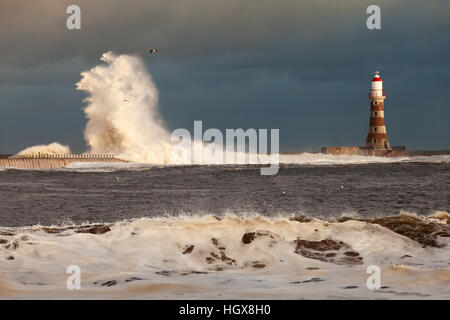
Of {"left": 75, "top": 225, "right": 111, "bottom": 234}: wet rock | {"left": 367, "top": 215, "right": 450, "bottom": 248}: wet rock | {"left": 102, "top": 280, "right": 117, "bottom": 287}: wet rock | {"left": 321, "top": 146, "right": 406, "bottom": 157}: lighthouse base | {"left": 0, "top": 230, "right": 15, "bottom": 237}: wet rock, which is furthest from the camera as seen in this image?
{"left": 321, "top": 146, "right": 406, "bottom": 157}: lighthouse base

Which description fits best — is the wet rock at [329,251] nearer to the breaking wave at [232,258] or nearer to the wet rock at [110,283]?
the breaking wave at [232,258]

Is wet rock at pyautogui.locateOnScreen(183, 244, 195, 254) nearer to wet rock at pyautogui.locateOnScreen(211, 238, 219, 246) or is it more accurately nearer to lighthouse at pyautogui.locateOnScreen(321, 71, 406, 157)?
wet rock at pyautogui.locateOnScreen(211, 238, 219, 246)

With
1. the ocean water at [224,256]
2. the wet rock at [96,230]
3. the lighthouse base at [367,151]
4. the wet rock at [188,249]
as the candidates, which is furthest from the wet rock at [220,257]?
the lighthouse base at [367,151]

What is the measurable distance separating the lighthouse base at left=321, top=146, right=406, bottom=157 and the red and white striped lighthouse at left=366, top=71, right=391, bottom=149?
19.4 inches

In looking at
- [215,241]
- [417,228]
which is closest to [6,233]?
[215,241]

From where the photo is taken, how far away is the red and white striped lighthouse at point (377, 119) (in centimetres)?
6134

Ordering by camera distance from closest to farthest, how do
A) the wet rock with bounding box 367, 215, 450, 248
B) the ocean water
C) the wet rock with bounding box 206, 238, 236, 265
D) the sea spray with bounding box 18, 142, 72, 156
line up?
the ocean water
the wet rock with bounding box 206, 238, 236, 265
the wet rock with bounding box 367, 215, 450, 248
the sea spray with bounding box 18, 142, 72, 156

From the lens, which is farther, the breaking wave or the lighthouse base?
the lighthouse base

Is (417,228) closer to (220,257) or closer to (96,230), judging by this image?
(220,257)

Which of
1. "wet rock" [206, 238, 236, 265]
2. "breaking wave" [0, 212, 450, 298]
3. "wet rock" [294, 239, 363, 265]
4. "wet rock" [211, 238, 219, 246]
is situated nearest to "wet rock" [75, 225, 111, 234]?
"breaking wave" [0, 212, 450, 298]

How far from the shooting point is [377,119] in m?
61.9

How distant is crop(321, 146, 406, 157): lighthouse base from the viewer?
206 feet

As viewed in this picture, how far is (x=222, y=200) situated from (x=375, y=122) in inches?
1688
